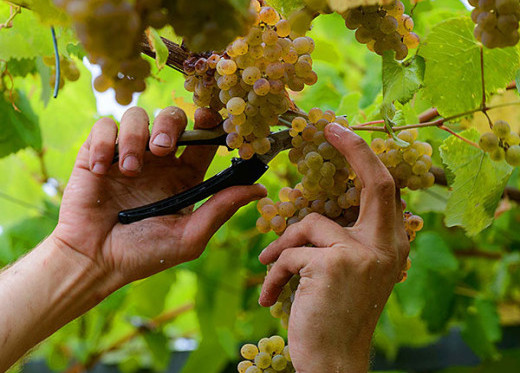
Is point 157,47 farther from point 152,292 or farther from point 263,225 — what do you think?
point 152,292

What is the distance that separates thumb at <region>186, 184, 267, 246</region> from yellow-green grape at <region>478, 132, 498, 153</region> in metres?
0.25

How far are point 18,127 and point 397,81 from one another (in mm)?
689

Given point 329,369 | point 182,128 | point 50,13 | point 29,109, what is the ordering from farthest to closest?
point 29,109 → point 182,128 → point 329,369 → point 50,13

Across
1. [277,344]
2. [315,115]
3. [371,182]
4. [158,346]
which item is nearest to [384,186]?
[371,182]

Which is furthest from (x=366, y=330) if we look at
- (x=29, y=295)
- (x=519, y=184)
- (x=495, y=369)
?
(x=495, y=369)

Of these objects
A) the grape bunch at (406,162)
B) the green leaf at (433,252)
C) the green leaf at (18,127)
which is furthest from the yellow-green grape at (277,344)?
the green leaf at (433,252)

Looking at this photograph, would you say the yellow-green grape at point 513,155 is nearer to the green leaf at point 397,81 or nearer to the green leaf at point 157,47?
the green leaf at point 397,81

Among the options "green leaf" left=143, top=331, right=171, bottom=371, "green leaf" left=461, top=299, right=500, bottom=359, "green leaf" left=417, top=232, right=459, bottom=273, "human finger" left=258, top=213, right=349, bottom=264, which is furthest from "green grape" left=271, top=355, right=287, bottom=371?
"green leaf" left=143, top=331, right=171, bottom=371

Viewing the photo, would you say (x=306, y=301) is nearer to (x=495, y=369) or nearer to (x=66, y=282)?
(x=66, y=282)

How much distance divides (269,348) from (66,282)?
28 centimetres

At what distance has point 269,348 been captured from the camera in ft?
2.23

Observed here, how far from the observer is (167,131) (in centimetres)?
68

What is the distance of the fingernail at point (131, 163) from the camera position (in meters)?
0.68

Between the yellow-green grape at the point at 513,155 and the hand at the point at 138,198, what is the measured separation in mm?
280
